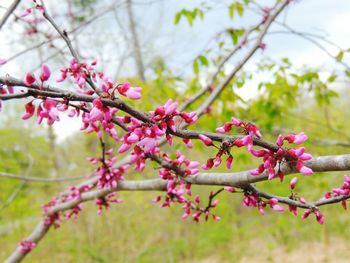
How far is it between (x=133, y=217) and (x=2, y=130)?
647 cm

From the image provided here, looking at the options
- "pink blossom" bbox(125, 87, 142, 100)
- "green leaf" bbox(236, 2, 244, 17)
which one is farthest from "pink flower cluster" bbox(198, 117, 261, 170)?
"green leaf" bbox(236, 2, 244, 17)

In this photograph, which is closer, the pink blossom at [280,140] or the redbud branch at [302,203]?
the pink blossom at [280,140]

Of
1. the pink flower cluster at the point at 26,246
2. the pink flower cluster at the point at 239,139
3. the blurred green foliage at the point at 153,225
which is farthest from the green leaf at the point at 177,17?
the blurred green foliage at the point at 153,225

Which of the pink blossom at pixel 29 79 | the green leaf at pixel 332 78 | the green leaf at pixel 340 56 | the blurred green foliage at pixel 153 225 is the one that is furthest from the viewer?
the blurred green foliage at pixel 153 225

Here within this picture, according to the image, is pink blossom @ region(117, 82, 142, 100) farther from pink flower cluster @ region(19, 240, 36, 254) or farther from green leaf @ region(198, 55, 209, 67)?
green leaf @ region(198, 55, 209, 67)

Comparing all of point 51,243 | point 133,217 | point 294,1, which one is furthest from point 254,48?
point 51,243

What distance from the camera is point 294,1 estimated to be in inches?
131

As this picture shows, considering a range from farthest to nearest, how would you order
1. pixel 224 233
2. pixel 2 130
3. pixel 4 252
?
pixel 2 130 → pixel 224 233 → pixel 4 252

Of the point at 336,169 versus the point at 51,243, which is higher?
the point at 51,243

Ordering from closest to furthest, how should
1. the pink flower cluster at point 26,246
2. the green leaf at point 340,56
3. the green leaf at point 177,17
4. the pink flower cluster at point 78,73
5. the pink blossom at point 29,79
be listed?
the pink blossom at point 29,79 < the pink flower cluster at point 78,73 < the pink flower cluster at point 26,246 < the green leaf at point 340,56 < the green leaf at point 177,17

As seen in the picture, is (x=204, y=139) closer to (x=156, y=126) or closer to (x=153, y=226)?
(x=156, y=126)

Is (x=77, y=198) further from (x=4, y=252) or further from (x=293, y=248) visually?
(x=293, y=248)

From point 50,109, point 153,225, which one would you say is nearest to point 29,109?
point 50,109

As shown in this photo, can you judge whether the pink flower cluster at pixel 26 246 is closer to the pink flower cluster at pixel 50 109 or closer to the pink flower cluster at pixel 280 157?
the pink flower cluster at pixel 50 109
